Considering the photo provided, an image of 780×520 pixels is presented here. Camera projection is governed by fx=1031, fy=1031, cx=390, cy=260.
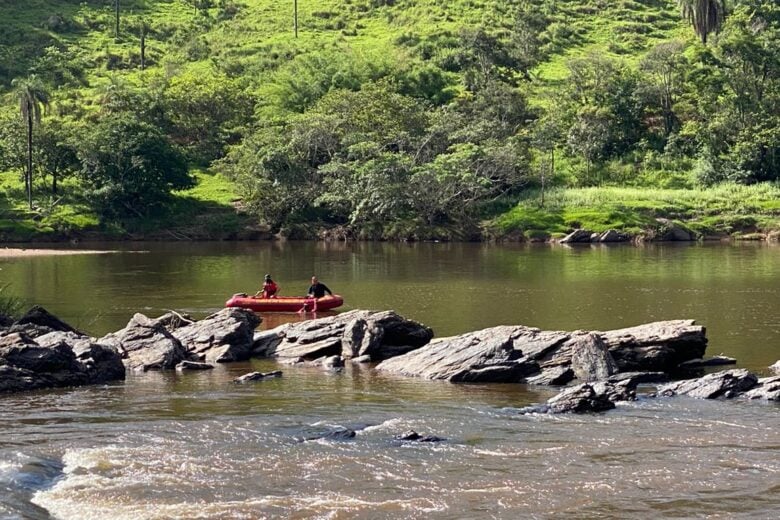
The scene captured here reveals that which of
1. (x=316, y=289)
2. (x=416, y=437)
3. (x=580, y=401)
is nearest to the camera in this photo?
(x=416, y=437)

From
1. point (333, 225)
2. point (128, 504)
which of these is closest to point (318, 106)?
point (333, 225)

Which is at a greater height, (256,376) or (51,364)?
(51,364)

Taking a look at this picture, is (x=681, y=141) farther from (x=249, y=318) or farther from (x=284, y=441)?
(x=284, y=441)

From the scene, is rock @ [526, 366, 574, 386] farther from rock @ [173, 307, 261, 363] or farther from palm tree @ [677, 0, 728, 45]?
palm tree @ [677, 0, 728, 45]

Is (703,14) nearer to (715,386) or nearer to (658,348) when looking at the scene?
(658,348)

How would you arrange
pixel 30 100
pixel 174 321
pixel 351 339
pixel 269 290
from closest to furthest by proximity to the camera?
pixel 351 339
pixel 174 321
pixel 269 290
pixel 30 100

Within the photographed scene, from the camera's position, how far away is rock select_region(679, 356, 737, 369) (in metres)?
34.5

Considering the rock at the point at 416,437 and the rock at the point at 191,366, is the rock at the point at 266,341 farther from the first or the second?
the rock at the point at 416,437

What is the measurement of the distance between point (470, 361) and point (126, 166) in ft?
263

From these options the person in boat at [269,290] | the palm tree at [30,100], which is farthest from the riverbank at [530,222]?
the person in boat at [269,290]

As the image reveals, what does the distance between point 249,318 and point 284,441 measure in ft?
52.0

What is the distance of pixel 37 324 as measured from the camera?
37.1 metres

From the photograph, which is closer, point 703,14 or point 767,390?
point 767,390

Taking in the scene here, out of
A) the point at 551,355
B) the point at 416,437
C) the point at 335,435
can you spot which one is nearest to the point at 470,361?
the point at 551,355
